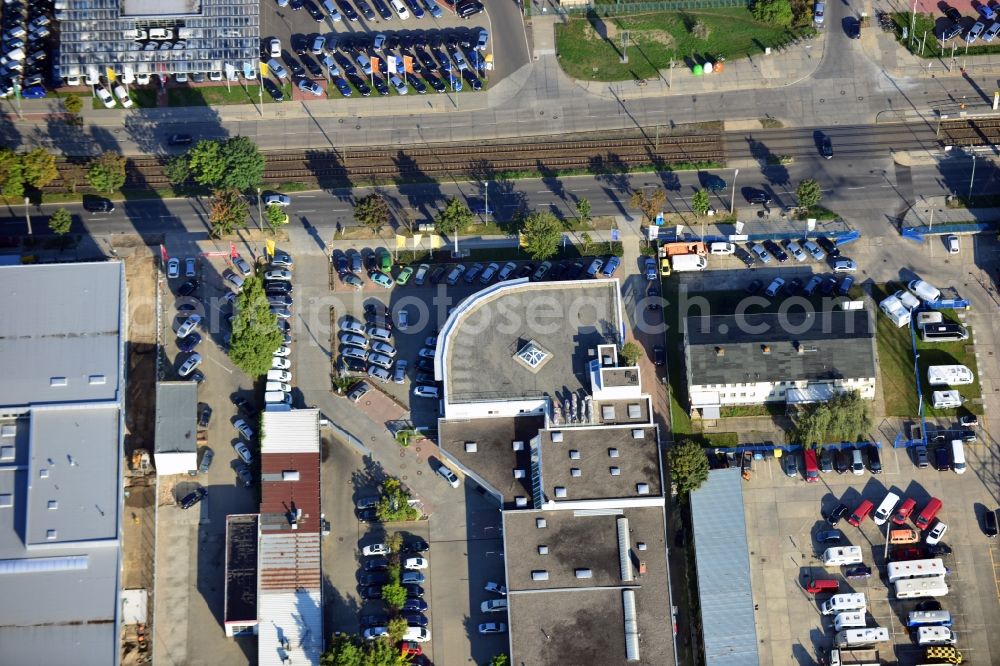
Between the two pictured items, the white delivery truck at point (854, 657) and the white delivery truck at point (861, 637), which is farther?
the white delivery truck at point (861, 637)

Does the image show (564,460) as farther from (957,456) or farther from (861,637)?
(957,456)

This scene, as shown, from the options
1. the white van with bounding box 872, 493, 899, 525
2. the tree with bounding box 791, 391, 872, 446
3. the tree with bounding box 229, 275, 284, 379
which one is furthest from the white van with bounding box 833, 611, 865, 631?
the tree with bounding box 229, 275, 284, 379

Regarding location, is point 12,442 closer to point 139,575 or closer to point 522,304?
point 139,575

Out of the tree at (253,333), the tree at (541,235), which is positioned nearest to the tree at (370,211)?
the tree at (253,333)

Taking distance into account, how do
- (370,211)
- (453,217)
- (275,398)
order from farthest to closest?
(453,217) → (370,211) → (275,398)

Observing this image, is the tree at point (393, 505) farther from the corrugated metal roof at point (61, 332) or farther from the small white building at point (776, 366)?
the small white building at point (776, 366)

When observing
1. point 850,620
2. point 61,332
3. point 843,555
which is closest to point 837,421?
point 843,555
